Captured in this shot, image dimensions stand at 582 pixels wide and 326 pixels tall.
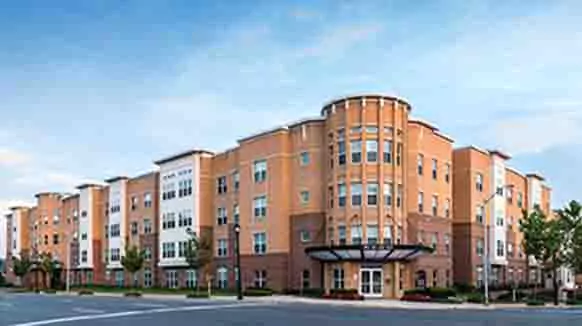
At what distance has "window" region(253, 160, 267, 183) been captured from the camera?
70.2 m

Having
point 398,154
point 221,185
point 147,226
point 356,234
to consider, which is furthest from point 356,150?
point 147,226

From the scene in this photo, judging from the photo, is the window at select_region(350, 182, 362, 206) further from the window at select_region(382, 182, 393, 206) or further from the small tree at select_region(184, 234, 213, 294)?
the small tree at select_region(184, 234, 213, 294)

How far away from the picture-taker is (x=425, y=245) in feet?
220

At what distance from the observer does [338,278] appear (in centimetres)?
6278

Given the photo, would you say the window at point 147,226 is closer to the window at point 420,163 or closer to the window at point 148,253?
the window at point 148,253

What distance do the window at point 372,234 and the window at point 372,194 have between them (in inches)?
67.6

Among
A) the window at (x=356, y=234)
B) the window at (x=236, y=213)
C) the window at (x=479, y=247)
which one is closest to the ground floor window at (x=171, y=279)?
the window at (x=236, y=213)

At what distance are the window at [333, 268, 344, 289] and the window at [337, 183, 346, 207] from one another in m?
5.02

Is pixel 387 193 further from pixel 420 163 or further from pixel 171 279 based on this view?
pixel 171 279

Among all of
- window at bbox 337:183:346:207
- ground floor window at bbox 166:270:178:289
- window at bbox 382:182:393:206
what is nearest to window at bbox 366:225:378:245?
window at bbox 382:182:393:206

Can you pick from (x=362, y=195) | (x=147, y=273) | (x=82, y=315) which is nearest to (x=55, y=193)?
(x=147, y=273)

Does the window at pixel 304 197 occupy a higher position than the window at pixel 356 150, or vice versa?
the window at pixel 356 150

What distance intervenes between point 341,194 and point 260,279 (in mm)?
12320

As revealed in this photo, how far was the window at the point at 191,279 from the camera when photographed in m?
79.8
